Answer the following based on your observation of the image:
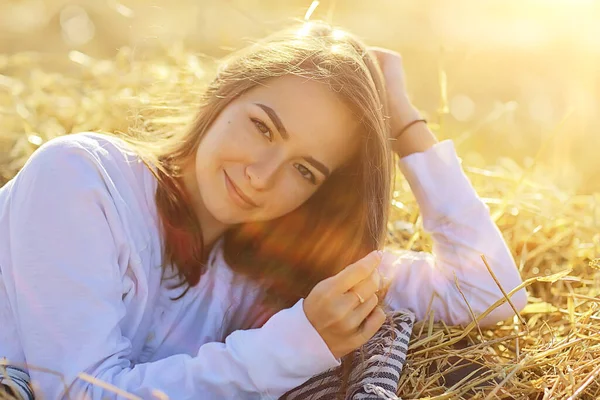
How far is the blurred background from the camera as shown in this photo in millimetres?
6594

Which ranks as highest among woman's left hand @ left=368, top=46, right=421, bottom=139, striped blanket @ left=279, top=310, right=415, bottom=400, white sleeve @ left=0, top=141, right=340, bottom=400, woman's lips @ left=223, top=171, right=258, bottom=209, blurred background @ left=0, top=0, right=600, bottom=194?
woman's left hand @ left=368, top=46, right=421, bottom=139

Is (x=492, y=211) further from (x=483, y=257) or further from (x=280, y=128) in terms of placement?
(x=280, y=128)

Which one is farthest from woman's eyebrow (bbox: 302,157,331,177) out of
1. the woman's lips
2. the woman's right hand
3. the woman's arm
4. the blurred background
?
the blurred background

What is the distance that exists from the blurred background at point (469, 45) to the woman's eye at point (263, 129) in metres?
2.99

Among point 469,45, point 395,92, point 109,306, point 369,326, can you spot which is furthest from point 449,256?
point 469,45

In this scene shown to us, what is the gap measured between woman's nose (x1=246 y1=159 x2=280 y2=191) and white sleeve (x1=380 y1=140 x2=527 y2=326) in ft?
2.37

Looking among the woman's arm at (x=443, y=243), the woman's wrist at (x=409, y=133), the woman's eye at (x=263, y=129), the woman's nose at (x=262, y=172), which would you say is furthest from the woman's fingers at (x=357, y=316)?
the woman's wrist at (x=409, y=133)

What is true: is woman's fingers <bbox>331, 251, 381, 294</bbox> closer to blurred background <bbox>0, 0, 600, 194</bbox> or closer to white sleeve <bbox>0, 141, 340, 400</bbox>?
white sleeve <bbox>0, 141, 340, 400</bbox>

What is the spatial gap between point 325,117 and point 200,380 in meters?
0.82

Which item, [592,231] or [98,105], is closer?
[592,231]

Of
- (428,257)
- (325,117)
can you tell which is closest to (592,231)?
(428,257)

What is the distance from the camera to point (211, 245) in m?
2.38

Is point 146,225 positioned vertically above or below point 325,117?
below

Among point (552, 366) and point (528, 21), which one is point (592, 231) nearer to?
point (552, 366)
